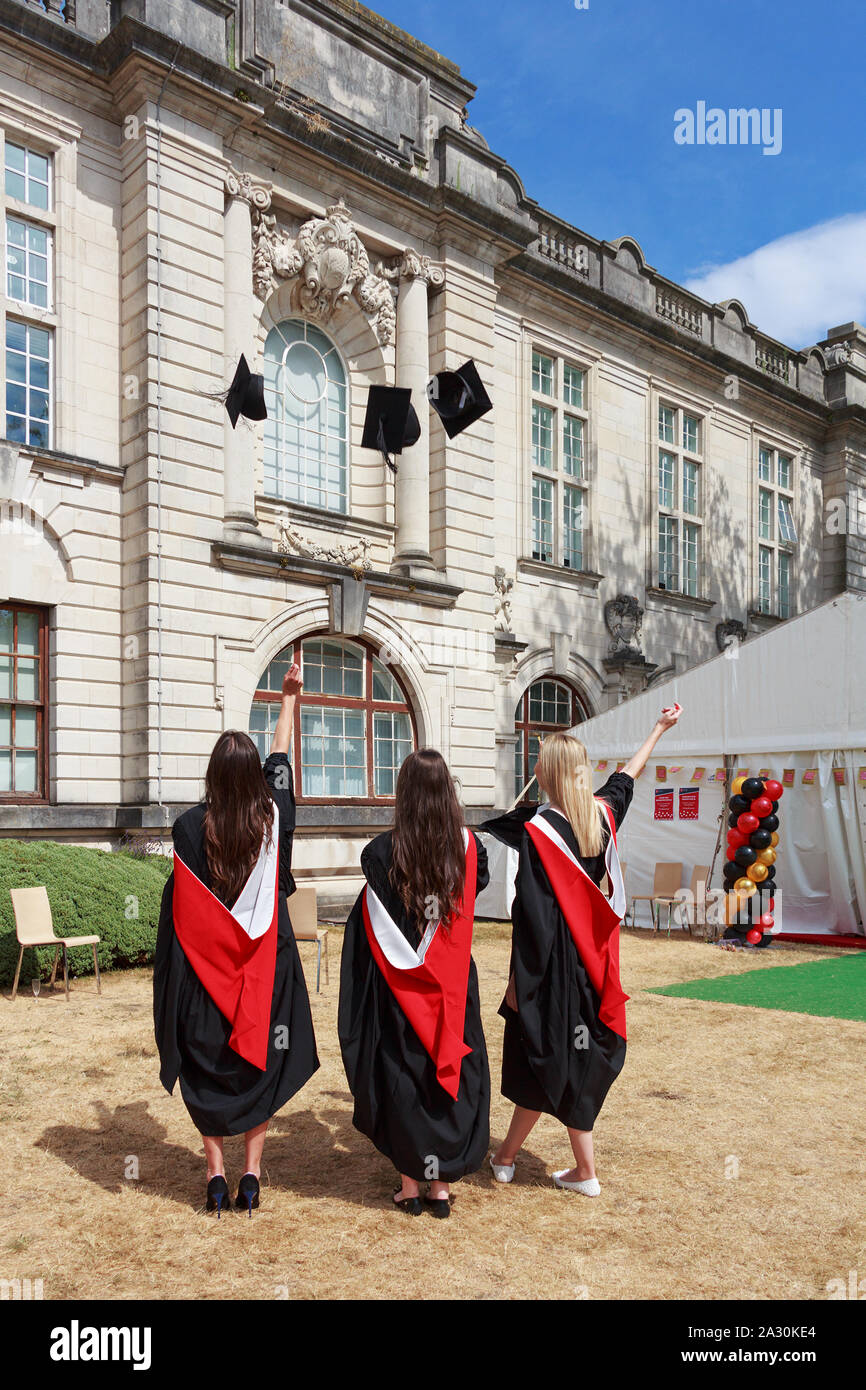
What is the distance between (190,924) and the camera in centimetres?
429

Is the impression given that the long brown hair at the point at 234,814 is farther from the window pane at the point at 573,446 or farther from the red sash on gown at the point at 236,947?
the window pane at the point at 573,446

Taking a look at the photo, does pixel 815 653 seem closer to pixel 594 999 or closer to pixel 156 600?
pixel 156 600

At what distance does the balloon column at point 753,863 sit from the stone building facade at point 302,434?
4.21 meters

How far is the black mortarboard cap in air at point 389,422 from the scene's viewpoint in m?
15.1

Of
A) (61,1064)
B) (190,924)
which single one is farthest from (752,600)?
(190,924)

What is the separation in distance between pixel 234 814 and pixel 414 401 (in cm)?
1296

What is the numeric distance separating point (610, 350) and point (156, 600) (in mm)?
11055

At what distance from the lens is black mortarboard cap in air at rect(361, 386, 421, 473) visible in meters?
15.1

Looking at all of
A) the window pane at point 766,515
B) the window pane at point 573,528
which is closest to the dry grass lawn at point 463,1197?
the window pane at point 573,528

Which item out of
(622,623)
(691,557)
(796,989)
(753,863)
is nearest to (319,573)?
(753,863)

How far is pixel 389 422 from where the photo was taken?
1507cm

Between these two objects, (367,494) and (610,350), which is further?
(610,350)

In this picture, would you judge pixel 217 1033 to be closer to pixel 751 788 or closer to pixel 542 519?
pixel 751 788

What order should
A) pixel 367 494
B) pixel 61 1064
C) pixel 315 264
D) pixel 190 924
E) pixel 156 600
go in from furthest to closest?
pixel 367 494 < pixel 315 264 < pixel 156 600 < pixel 61 1064 < pixel 190 924
